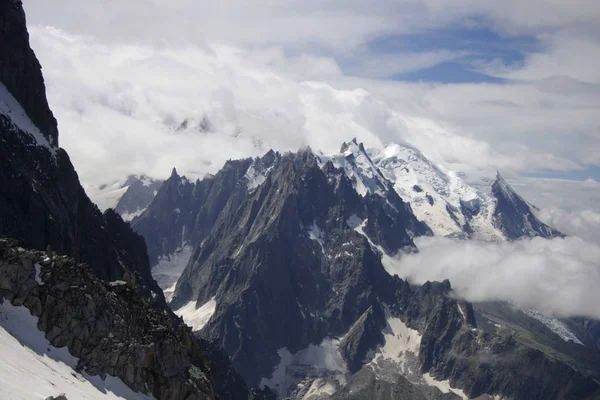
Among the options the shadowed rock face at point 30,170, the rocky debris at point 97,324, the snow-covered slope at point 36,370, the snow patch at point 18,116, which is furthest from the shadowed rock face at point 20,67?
the snow-covered slope at point 36,370

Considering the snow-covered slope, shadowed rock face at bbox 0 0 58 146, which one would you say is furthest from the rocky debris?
shadowed rock face at bbox 0 0 58 146

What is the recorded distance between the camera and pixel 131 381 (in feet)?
255

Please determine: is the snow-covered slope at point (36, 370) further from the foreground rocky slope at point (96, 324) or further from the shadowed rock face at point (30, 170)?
the shadowed rock face at point (30, 170)

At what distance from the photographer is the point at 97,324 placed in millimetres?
77875

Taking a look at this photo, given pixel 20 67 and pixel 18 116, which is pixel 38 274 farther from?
pixel 20 67

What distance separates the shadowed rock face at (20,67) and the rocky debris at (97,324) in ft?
364

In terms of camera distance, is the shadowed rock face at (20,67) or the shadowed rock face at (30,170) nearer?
the shadowed rock face at (30,170)

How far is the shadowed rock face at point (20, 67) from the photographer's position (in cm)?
17912

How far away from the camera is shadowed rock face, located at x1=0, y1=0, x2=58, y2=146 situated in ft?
588

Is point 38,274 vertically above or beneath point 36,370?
above

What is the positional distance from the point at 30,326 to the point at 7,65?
12362cm

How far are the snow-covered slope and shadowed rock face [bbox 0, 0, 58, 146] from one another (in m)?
122

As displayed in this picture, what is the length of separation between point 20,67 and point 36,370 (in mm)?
135641

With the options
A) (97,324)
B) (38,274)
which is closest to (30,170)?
(38,274)
